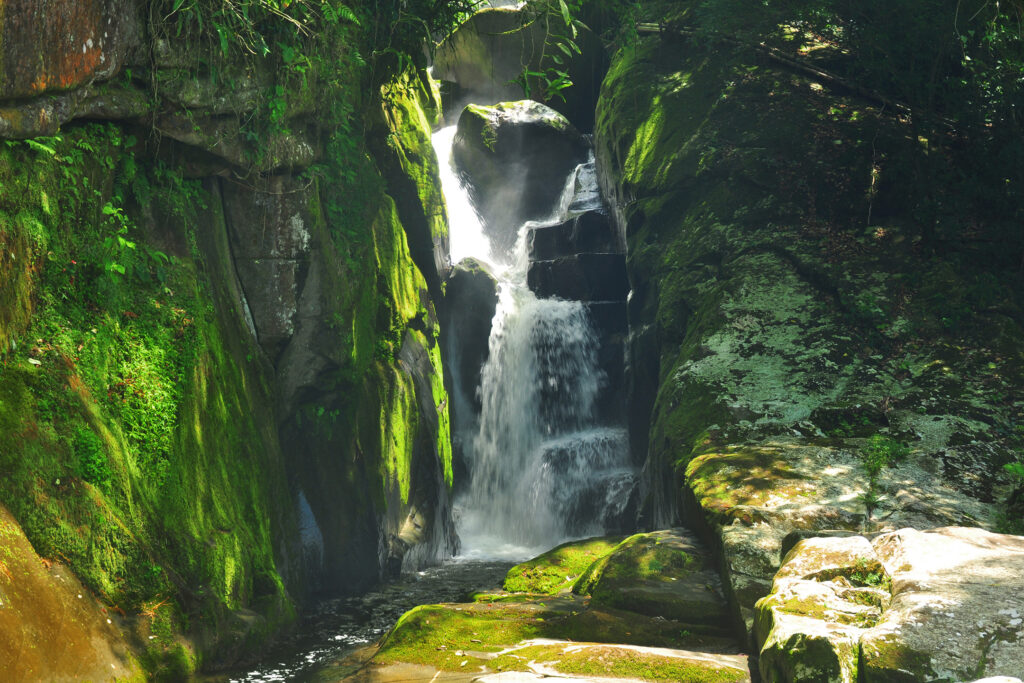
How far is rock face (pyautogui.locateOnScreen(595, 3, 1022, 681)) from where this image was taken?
19.7 ft

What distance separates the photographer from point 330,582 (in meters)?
9.16

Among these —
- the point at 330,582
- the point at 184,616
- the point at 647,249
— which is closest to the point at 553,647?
the point at 184,616

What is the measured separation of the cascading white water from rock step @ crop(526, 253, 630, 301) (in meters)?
0.28

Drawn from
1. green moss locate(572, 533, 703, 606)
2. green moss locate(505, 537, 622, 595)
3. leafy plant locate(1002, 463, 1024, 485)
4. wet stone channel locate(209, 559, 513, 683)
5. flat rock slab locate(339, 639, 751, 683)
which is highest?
leafy plant locate(1002, 463, 1024, 485)

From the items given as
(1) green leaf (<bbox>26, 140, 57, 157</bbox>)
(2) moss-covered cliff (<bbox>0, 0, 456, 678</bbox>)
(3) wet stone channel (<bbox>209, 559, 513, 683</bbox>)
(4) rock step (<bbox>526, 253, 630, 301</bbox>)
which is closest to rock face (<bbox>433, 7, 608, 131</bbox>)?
(4) rock step (<bbox>526, 253, 630, 301</bbox>)

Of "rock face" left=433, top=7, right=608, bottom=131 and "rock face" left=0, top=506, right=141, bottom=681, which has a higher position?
"rock face" left=433, top=7, right=608, bottom=131

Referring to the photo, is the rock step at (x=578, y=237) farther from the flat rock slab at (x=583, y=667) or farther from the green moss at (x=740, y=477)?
the flat rock slab at (x=583, y=667)

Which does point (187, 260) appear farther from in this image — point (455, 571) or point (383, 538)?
point (455, 571)

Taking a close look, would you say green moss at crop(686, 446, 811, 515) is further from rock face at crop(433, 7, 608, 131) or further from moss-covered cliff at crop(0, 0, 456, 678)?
rock face at crop(433, 7, 608, 131)

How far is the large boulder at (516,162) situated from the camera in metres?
18.4

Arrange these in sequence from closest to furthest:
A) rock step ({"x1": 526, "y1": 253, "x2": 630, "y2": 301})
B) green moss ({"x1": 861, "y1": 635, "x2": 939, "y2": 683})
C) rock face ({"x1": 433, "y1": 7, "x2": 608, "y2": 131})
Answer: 1. green moss ({"x1": 861, "y1": 635, "x2": 939, "y2": 683})
2. rock step ({"x1": 526, "y1": 253, "x2": 630, "y2": 301})
3. rock face ({"x1": 433, "y1": 7, "x2": 608, "y2": 131})

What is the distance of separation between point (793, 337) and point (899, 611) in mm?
5960

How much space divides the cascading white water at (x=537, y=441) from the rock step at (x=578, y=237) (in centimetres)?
99

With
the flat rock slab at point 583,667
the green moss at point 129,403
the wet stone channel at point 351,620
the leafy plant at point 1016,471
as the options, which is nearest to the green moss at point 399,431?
the wet stone channel at point 351,620
